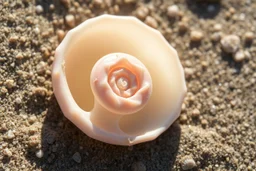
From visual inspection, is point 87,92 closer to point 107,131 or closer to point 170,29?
point 107,131

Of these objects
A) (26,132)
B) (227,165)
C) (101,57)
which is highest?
(101,57)

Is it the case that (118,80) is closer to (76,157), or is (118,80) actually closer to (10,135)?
(76,157)

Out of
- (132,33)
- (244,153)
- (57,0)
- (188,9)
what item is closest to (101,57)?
(132,33)

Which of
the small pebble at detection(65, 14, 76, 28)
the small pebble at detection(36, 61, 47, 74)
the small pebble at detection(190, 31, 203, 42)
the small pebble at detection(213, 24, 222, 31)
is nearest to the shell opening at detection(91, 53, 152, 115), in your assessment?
the small pebble at detection(36, 61, 47, 74)

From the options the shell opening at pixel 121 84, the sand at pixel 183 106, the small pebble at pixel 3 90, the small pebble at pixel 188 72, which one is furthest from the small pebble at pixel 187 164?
the small pebble at pixel 3 90

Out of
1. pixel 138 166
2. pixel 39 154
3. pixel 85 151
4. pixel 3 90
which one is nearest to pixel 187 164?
pixel 138 166

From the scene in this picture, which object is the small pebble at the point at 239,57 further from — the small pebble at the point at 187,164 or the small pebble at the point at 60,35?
the small pebble at the point at 60,35
